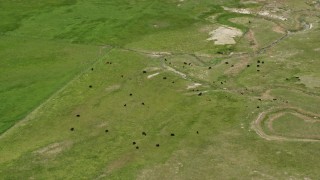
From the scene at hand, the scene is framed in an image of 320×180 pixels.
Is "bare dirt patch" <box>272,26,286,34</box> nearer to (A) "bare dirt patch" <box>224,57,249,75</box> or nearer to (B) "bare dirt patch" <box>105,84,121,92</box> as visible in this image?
(A) "bare dirt patch" <box>224,57,249,75</box>

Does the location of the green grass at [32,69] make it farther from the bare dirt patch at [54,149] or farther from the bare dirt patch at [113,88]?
the bare dirt patch at [54,149]

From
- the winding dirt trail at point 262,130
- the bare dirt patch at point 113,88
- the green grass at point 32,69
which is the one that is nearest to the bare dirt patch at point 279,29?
the winding dirt trail at point 262,130

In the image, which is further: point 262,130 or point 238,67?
point 238,67

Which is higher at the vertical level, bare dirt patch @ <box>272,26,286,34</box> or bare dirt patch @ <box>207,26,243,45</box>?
bare dirt patch @ <box>272,26,286,34</box>

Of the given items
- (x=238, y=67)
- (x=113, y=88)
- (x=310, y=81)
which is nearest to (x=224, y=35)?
(x=238, y=67)

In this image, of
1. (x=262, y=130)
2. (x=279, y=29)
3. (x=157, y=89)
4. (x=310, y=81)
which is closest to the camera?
(x=262, y=130)

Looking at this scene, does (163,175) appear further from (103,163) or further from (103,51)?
(103,51)

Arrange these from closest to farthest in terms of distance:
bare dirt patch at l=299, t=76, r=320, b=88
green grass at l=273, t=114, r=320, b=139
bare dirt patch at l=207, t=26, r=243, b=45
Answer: green grass at l=273, t=114, r=320, b=139
bare dirt patch at l=299, t=76, r=320, b=88
bare dirt patch at l=207, t=26, r=243, b=45

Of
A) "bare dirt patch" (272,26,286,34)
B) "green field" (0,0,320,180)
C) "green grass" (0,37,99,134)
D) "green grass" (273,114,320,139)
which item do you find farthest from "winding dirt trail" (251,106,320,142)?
"bare dirt patch" (272,26,286,34)

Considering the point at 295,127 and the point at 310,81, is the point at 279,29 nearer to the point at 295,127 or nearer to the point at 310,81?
the point at 310,81
